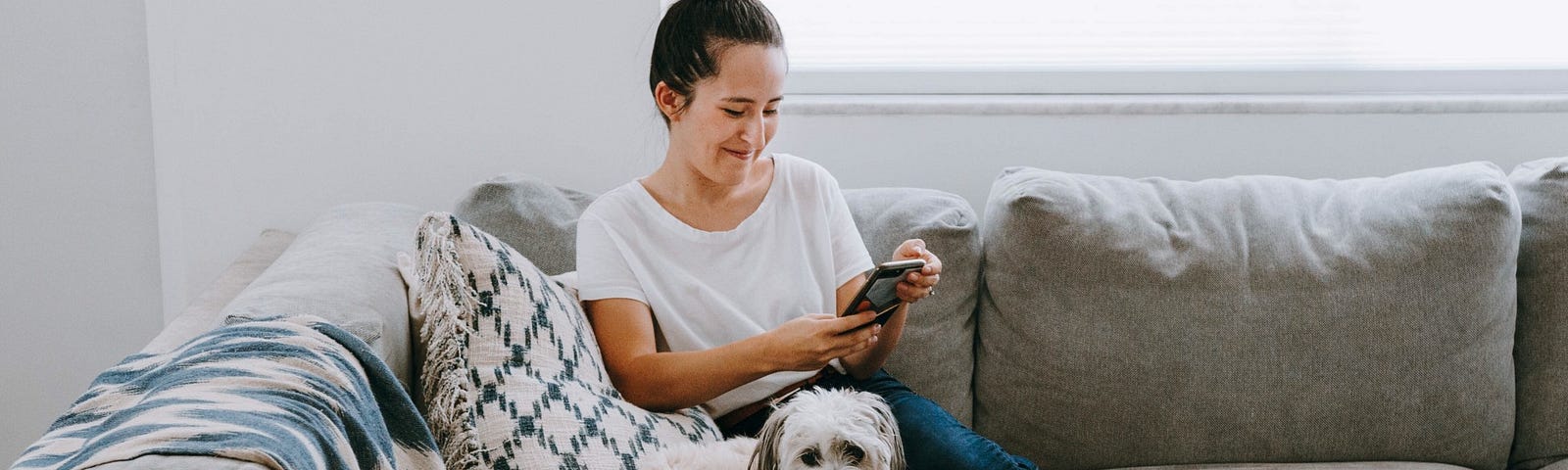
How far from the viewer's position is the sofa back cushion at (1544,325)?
1954mm

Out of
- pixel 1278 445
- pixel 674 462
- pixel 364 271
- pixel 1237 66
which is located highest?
pixel 1237 66

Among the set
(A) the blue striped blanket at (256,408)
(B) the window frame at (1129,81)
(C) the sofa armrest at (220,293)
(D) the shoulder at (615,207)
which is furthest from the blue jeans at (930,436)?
(B) the window frame at (1129,81)

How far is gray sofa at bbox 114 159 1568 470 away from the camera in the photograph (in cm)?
190

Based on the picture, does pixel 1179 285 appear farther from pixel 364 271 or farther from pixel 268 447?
pixel 268 447

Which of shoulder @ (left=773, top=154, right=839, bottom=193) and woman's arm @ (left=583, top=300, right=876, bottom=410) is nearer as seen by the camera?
woman's arm @ (left=583, top=300, right=876, bottom=410)

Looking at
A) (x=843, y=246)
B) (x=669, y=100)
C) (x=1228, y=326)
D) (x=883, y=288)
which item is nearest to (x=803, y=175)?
(x=843, y=246)

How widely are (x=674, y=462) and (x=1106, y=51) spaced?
4.71 feet

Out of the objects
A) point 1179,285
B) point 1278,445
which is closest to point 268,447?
point 1179,285

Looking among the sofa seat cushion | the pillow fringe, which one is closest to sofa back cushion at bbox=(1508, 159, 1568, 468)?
the sofa seat cushion

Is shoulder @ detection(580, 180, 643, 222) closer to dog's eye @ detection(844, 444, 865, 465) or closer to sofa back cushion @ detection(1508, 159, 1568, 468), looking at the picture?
dog's eye @ detection(844, 444, 865, 465)

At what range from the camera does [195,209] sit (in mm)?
2225

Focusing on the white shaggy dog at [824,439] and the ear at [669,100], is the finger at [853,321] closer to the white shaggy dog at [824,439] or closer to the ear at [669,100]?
the white shaggy dog at [824,439]

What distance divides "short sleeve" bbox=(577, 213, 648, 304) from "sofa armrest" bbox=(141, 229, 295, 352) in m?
0.46

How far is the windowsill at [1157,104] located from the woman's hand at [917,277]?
0.73 m
